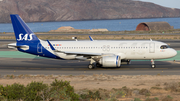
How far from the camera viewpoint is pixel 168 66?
3572 centimetres

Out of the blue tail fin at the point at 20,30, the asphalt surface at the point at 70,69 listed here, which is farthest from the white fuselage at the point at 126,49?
the blue tail fin at the point at 20,30

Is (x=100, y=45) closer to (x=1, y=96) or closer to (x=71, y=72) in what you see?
(x=71, y=72)

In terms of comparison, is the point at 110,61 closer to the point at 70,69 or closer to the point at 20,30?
the point at 70,69

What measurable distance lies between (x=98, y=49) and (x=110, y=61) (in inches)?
126

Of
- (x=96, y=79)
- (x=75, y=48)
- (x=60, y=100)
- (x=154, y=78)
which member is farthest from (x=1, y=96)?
(x=75, y=48)

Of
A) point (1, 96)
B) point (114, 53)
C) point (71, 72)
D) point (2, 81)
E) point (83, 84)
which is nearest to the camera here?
point (1, 96)

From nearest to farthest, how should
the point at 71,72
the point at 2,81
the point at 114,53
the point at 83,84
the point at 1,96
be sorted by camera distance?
the point at 1,96, the point at 83,84, the point at 2,81, the point at 71,72, the point at 114,53

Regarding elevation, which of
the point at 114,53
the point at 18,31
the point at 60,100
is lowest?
the point at 60,100

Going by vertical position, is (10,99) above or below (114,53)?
below

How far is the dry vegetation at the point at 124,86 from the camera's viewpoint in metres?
18.8

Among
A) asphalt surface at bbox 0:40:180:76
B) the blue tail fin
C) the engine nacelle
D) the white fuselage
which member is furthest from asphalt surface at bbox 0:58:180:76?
the blue tail fin

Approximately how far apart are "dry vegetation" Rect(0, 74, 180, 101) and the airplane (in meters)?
5.98

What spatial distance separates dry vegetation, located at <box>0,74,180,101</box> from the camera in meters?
18.8

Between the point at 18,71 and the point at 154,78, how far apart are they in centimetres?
1756
